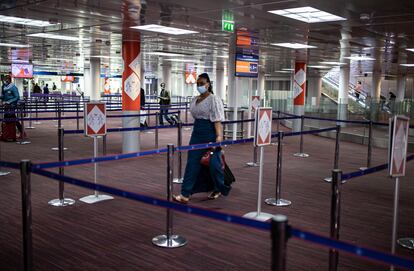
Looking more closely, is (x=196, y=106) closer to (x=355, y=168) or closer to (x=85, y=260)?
(x=85, y=260)

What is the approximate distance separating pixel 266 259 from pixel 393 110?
1678 cm

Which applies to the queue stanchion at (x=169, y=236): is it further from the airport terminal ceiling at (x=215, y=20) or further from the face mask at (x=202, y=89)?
the airport terminal ceiling at (x=215, y=20)

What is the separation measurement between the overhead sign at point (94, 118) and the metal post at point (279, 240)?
4916mm

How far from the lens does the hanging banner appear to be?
1802 cm

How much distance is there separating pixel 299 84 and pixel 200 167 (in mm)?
12446

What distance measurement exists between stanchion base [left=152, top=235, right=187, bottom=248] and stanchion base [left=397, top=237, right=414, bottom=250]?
2.69m

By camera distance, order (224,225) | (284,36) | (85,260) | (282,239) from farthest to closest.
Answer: (284,36), (224,225), (85,260), (282,239)

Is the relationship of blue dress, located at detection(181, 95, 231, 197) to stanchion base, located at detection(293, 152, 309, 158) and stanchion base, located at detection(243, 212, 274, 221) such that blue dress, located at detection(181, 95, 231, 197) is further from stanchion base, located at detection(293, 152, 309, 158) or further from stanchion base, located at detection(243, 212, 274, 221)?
stanchion base, located at detection(293, 152, 309, 158)

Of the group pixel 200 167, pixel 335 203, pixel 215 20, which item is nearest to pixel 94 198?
pixel 200 167

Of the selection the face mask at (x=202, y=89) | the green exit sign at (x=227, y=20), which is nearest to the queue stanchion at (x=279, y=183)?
the face mask at (x=202, y=89)

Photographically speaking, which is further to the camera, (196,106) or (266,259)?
(196,106)

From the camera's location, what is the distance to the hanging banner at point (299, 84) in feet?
59.1

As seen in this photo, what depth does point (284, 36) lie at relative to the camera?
475 inches

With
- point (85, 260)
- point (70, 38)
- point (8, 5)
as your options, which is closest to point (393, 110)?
point (70, 38)
